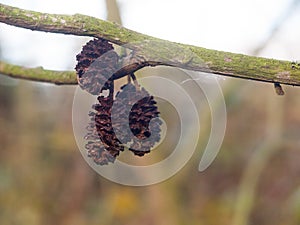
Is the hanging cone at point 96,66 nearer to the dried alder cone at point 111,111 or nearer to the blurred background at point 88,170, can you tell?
the dried alder cone at point 111,111

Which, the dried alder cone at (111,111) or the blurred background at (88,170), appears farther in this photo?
the blurred background at (88,170)

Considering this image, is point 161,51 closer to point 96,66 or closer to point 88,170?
point 96,66

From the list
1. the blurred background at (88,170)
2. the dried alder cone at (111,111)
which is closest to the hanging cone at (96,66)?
the dried alder cone at (111,111)

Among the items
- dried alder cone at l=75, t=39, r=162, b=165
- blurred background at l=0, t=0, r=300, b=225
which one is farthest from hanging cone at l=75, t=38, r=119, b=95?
blurred background at l=0, t=0, r=300, b=225

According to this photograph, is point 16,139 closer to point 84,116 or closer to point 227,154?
point 84,116

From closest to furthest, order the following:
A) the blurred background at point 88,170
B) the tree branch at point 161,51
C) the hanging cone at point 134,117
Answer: the tree branch at point 161,51
the hanging cone at point 134,117
the blurred background at point 88,170

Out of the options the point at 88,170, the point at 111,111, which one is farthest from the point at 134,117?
the point at 88,170
